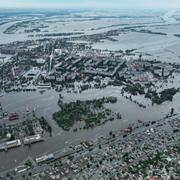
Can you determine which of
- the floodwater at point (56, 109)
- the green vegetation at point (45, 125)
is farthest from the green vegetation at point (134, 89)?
the green vegetation at point (45, 125)

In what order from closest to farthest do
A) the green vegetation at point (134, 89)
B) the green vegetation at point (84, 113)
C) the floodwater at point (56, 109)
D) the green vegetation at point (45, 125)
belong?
the floodwater at point (56, 109)
the green vegetation at point (45, 125)
the green vegetation at point (84, 113)
the green vegetation at point (134, 89)

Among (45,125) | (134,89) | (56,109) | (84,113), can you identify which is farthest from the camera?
(134,89)

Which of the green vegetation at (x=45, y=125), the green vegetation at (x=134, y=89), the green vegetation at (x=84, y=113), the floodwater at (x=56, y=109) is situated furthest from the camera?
the green vegetation at (x=134, y=89)

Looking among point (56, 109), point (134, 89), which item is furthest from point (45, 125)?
point (134, 89)

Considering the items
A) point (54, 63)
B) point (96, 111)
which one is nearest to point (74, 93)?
point (96, 111)

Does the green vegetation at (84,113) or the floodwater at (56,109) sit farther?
the green vegetation at (84,113)

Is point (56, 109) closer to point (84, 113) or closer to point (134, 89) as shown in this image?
point (84, 113)

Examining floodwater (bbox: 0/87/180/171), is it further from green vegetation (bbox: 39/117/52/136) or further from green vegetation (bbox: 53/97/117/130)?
green vegetation (bbox: 53/97/117/130)

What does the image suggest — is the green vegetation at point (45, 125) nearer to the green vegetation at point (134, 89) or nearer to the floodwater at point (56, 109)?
the floodwater at point (56, 109)

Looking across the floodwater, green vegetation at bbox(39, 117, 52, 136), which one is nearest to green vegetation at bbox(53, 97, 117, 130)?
the floodwater
